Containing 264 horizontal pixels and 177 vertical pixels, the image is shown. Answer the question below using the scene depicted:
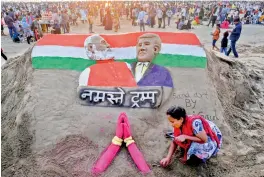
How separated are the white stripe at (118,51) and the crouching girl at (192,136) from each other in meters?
2.10

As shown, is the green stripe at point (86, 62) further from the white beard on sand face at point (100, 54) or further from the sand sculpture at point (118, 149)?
the sand sculpture at point (118, 149)

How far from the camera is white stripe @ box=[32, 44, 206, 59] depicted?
192 inches

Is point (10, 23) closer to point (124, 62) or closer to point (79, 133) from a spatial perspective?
point (124, 62)

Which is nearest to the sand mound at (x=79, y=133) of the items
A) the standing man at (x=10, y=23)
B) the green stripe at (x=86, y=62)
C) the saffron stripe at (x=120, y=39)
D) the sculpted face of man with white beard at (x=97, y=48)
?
the green stripe at (x=86, y=62)

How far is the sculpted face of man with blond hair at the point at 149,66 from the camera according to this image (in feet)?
14.5

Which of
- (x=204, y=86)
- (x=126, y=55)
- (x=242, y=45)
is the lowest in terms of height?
(x=242, y=45)

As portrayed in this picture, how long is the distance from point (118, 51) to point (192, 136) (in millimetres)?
2582

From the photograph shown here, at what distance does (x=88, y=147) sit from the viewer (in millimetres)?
3514

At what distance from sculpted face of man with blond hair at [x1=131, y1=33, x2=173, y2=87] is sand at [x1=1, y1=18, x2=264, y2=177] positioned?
0.27 m

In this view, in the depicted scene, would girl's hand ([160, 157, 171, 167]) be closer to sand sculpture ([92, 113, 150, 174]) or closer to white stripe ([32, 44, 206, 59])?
sand sculpture ([92, 113, 150, 174])

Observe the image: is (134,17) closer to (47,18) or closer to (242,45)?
(47,18)

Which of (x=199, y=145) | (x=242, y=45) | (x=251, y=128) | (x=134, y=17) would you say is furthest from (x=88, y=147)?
(x=134, y=17)

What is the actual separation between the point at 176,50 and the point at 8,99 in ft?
10.5

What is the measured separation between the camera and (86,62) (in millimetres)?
4785
